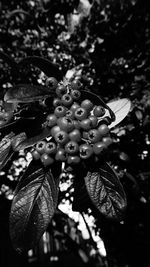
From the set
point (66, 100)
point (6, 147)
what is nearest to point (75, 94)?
point (66, 100)

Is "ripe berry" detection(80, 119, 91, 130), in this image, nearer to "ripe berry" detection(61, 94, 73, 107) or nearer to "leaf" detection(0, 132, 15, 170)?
"ripe berry" detection(61, 94, 73, 107)

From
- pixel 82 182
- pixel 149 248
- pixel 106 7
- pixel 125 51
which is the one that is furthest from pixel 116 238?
pixel 82 182

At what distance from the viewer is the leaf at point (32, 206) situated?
82 cm

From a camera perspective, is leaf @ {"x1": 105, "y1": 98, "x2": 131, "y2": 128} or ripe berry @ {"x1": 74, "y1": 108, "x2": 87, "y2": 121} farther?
leaf @ {"x1": 105, "y1": 98, "x2": 131, "y2": 128}

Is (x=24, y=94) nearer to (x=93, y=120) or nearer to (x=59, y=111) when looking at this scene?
(x=59, y=111)

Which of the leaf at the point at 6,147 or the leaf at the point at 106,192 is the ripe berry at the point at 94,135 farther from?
the leaf at the point at 6,147

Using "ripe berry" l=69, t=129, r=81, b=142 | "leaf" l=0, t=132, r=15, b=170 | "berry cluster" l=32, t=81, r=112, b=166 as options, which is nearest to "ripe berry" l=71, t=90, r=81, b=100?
"berry cluster" l=32, t=81, r=112, b=166

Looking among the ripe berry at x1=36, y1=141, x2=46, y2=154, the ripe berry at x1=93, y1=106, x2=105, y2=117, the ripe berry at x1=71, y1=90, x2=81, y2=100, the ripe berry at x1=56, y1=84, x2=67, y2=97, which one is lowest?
the ripe berry at x1=36, y1=141, x2=46, y2=154

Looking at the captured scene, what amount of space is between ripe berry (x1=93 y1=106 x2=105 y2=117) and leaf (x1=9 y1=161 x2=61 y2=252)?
21cm

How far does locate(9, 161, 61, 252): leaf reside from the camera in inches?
32.4

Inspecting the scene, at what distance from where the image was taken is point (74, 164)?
0.87 metres

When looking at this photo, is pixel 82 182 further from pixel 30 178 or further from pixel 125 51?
pixel 125 51

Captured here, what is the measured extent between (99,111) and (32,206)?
0.34 m

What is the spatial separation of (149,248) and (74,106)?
11.5ft
